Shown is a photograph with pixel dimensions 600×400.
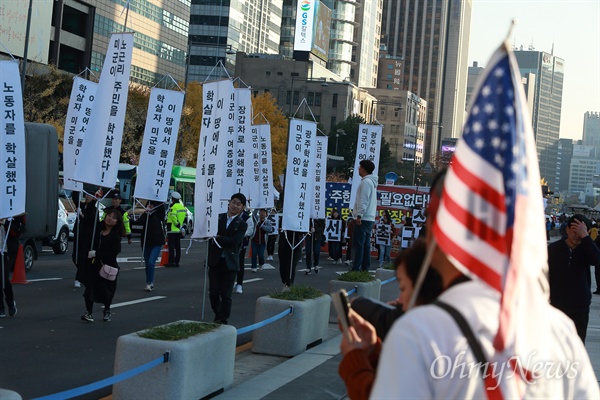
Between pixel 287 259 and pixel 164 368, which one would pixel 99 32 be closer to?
pixel 287 259

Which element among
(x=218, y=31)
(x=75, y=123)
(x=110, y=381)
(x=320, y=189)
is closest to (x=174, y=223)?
(x=75, y=123)

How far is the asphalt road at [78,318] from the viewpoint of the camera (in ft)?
31.4

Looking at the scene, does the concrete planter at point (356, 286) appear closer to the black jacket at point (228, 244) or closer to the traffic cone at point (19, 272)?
the black jacket at point (228, 244)

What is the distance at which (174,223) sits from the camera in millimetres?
23109

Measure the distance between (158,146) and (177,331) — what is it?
1381cm

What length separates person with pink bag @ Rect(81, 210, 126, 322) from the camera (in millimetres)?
13180

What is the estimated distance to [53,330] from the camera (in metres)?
12.3

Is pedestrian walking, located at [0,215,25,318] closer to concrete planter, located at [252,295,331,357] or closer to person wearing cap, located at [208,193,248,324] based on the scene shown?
person wearing cap, located at [208,193,248,324]

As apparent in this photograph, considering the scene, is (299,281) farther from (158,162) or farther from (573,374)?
(573,374)

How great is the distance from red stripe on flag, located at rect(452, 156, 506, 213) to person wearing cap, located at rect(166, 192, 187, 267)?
20.0 m

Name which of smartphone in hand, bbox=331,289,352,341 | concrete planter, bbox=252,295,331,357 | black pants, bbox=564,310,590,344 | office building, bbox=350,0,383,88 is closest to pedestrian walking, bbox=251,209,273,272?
concrete planter, bbox=252,295,331,357

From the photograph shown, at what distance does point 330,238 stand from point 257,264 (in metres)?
6.13

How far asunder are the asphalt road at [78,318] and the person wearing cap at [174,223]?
0.53 meters

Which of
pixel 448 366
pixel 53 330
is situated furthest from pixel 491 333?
pixel 53 330
